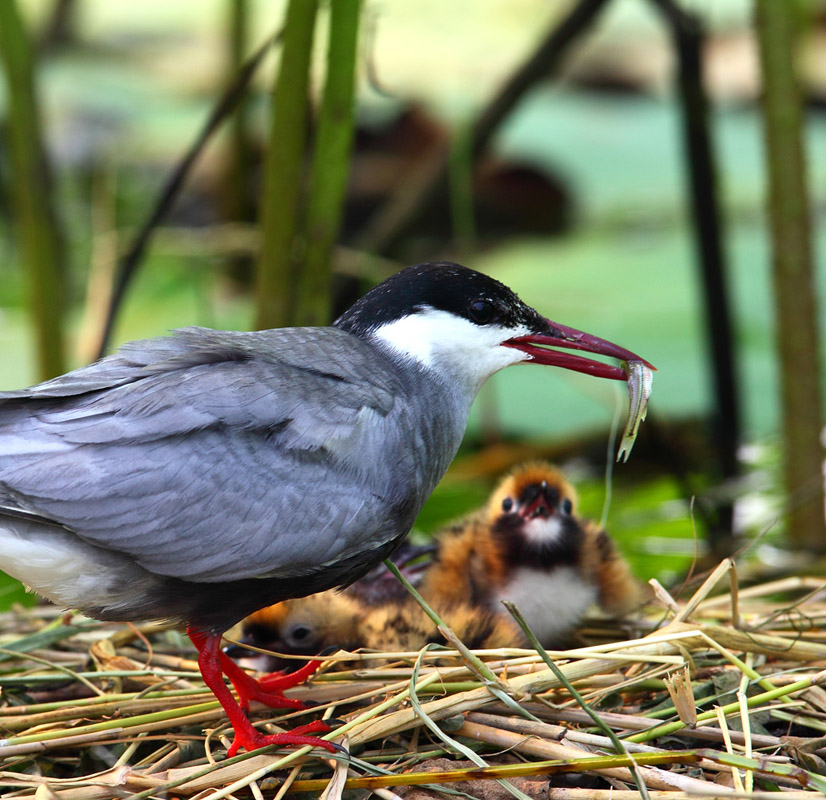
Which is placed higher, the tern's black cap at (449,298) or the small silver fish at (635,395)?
the tern's black cap at (449,298)

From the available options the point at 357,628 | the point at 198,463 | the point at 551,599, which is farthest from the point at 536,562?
the point at 198,463

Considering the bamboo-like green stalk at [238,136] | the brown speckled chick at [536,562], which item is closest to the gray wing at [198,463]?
the brown speckled chick at [536,562]

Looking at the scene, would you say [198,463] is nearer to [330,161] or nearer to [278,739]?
[278,739]

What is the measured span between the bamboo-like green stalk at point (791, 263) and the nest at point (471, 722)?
2.75ft

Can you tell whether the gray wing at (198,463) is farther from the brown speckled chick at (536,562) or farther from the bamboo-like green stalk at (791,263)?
the bamboo-like green stalk at (791,263)

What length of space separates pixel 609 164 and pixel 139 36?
15.0 ft

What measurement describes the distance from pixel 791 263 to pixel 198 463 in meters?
2.25

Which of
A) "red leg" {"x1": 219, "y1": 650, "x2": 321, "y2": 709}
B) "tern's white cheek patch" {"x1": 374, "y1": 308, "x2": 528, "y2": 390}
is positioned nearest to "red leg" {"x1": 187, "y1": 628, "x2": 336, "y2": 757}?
"red leg" {"x1": 219, "y1": 650, "x2": 321, "y2": 709}

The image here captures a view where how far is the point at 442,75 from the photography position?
28.0 feet

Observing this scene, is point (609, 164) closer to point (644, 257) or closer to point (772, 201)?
point (644, 257)

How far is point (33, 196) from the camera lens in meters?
4.07

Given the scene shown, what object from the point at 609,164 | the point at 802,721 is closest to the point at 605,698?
the point at 802,721

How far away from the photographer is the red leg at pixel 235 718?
2660mm

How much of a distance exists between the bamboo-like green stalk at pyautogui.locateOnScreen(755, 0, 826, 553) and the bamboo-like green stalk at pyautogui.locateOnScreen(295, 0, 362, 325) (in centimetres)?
142
